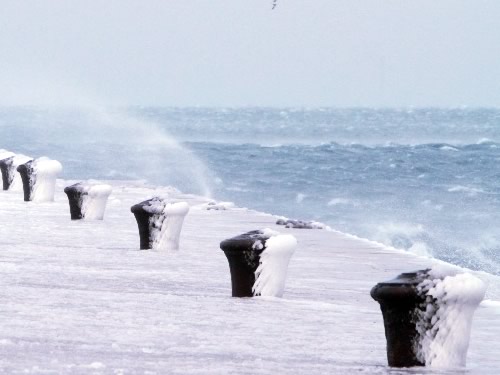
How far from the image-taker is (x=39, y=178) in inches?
877

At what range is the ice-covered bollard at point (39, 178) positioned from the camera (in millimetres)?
22250

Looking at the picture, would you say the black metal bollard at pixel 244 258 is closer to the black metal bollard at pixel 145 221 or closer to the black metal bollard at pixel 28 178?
the black metal bollard at pixel 145 221

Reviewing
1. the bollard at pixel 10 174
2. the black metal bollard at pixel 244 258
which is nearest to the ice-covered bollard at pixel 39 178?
the bollard at pixel 10 174

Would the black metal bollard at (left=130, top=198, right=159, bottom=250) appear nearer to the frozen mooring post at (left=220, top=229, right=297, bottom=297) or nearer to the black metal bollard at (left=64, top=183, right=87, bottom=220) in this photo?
the frozen mooring post at (left=220, top=229, right=297, bottom=297)

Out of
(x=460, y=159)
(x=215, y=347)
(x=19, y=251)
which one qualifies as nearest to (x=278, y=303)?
(x=215, y=347)

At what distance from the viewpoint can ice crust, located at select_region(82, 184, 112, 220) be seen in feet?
60.8

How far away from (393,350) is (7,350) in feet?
6.66

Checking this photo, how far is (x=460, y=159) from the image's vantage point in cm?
9212

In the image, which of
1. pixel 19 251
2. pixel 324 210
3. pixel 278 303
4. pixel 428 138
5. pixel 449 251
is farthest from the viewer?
pixel 428 138

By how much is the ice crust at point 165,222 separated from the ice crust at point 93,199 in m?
4.42

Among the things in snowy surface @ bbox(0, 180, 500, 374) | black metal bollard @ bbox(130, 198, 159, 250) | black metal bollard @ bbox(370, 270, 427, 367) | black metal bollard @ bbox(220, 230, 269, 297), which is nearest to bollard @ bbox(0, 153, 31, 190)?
snowy surface @ bbox(0, 180, 500, 374)

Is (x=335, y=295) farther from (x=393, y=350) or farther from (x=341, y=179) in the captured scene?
(x=341, y=179)

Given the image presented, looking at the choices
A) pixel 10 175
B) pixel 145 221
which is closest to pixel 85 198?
pixel 145 221

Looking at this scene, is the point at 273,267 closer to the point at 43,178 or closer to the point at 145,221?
the point at 145,221
